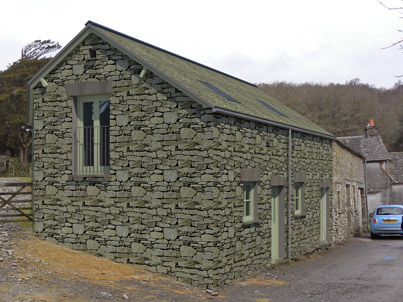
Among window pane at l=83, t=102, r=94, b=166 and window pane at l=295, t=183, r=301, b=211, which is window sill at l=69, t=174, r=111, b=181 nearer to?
window pane at l=83, t=102, r=94, b=166

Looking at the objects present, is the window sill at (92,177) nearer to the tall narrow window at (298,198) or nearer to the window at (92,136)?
the window at (92,136)

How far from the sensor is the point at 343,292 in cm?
1062

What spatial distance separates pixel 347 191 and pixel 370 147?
49.8 feet

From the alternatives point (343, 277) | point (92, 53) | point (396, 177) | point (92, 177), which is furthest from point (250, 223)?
point (396, 177)

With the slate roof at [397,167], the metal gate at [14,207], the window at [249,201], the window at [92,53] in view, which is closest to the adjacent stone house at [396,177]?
the slate roof at [397,167]

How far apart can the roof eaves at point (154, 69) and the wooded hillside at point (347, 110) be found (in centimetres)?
4647

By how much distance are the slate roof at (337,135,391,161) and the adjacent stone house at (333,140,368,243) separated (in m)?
9.19

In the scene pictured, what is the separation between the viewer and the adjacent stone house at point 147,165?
1074 cm

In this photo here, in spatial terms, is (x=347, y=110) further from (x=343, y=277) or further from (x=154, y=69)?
(x=154, y=69)

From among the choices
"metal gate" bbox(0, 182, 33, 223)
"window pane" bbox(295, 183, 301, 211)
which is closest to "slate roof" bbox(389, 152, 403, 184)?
"window pane" bbox(295, 183, 301, 211)

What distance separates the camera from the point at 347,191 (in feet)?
77.2

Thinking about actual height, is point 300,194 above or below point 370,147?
below

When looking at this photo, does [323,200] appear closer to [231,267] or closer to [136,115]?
[231,267]

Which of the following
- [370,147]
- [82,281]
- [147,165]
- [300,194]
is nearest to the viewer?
[82,281]
